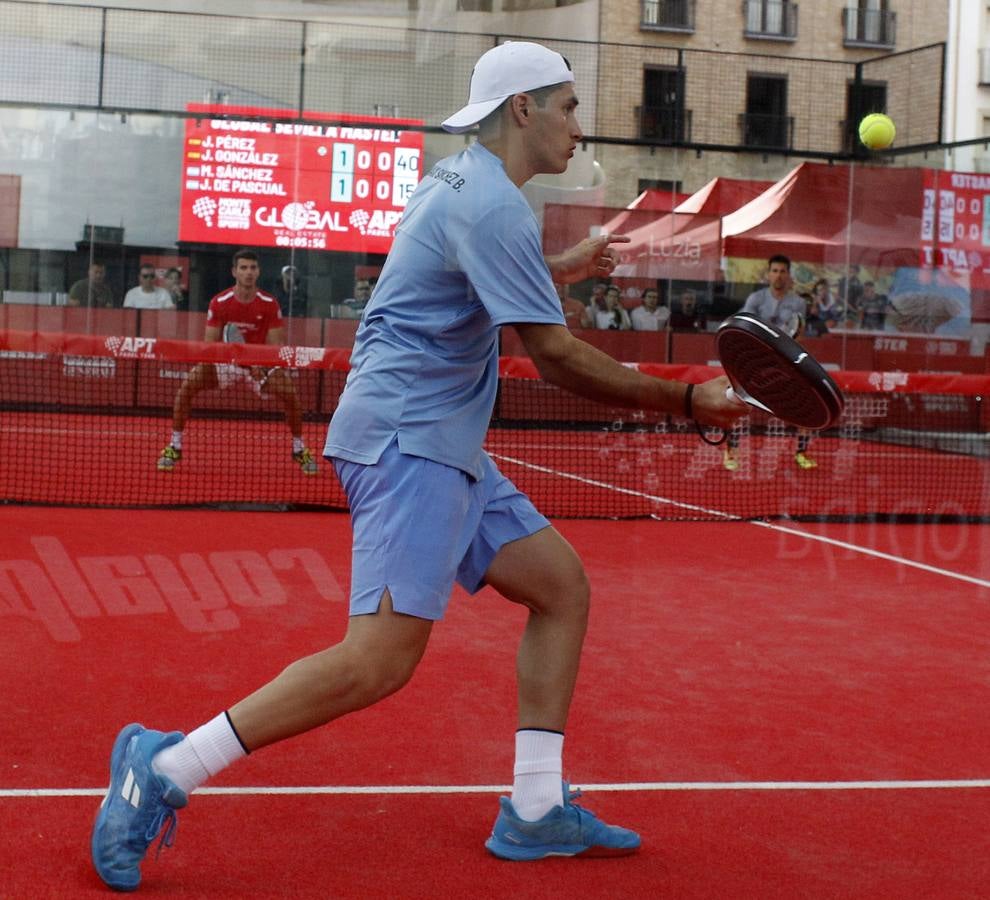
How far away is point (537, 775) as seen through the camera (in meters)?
3.18

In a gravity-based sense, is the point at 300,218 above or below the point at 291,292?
above

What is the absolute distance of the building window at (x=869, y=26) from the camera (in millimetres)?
39656

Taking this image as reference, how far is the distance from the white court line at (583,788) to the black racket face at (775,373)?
112cm

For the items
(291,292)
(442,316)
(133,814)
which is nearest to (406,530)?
(442,316)

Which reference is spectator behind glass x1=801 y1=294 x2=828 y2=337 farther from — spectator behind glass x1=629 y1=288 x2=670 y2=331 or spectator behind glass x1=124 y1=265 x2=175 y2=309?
spectator behind glass x1=124 y1=265 x2=175 y2=309

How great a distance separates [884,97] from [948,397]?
8.44m

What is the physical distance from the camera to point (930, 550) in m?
8.18

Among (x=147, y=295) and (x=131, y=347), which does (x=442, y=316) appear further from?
(x=147, y=295)

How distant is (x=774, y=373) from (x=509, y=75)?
2.55 feet

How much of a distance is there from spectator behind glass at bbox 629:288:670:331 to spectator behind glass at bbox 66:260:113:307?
6.11 meters

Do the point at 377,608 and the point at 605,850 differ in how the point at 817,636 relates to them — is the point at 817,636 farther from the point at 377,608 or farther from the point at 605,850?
the point at 377,608

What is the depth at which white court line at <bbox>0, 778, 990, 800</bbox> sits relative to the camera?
136 inches

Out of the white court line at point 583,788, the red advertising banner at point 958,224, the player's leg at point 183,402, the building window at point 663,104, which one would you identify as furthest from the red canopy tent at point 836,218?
the white court line at point 583,788

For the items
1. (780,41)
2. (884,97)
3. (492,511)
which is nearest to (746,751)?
(492,511)
